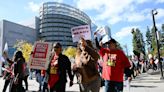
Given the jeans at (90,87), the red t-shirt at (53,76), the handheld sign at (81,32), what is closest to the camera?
the red t-shirt at (53,76)

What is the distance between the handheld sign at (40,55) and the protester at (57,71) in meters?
1.24

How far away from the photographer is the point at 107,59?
7270 mm

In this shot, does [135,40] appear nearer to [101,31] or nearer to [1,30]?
[1,30]

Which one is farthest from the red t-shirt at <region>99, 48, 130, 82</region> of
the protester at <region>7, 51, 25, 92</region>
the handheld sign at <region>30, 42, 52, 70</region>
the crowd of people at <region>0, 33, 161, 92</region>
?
the protester at <region>7, 51, 25, 92</region>

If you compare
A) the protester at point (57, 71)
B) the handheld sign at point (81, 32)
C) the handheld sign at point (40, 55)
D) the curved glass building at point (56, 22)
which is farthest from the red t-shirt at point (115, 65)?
the curved glass building at point (56, 22)

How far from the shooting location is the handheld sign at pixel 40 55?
329 inches

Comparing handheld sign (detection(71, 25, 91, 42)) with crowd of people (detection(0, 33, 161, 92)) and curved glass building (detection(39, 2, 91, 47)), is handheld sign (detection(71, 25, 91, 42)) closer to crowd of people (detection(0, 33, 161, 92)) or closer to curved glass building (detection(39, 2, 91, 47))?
crowd of people (detection(0, 33, 161, 92))

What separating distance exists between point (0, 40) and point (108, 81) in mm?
101433

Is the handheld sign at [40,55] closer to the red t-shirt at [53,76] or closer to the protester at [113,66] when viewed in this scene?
the red t-shirt at [53,76]

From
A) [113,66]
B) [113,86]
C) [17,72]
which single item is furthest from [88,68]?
[17,72]

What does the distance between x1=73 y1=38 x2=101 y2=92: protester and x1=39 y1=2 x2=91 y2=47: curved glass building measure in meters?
125

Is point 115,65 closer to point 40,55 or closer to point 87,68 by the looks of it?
point 87,68

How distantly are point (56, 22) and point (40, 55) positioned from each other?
138005mm

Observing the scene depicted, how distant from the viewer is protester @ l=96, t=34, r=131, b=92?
23.2 ft
